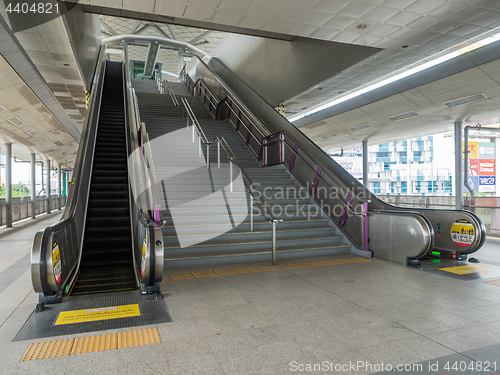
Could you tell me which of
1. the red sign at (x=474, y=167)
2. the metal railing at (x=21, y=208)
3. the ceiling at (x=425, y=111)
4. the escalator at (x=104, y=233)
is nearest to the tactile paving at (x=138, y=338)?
the escalator at (x=104, y=233)

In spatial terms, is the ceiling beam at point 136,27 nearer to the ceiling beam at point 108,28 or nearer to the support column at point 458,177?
the ceiling beam at point 108,28

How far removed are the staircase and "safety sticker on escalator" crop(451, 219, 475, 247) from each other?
1.83 meters

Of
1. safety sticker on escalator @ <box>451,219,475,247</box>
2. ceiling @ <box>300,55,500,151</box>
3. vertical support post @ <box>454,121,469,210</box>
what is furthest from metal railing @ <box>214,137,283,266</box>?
vertical support post @ <box>454,121,469,210</box>

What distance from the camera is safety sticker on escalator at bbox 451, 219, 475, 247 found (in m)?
5.86

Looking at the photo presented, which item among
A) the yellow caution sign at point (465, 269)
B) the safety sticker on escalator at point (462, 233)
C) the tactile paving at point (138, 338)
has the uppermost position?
the safety sticker on escalator at point (462, 233)

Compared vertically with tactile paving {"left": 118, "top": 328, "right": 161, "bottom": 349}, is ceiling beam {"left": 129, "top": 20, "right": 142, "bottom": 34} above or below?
above

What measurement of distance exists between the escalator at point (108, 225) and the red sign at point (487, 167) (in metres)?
29.5

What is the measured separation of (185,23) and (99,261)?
10.1m

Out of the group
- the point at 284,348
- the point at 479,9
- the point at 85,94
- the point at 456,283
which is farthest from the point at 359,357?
the point at 85,94

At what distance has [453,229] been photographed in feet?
20.2

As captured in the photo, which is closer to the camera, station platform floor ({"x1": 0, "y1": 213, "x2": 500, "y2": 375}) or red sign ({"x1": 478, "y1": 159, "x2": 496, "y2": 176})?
station platform floor ({"x1": 0, "y1": 213, "x2": 500, "y2": 375})

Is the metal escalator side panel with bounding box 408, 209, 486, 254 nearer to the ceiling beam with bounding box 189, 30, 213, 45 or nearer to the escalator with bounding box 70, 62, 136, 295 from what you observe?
the escalator with bounding box 70, 62, 136, 295

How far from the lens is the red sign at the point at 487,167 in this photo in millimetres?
28859

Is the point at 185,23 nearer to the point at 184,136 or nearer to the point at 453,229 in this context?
the point at 184,136
